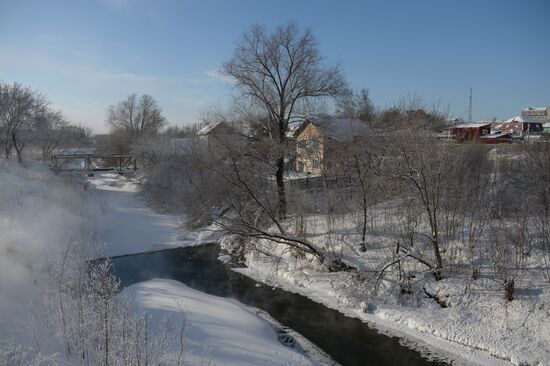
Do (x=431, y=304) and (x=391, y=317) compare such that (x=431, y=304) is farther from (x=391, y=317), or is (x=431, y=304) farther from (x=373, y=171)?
(x=373, y=171)

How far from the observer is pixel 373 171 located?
1599cm

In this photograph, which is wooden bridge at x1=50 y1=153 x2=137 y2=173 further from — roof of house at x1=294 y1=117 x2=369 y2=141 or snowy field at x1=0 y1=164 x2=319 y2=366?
roof of house at x1=294 y1=117 x2=369 y2=141

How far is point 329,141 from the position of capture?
728 inches

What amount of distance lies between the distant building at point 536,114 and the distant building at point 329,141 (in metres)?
60.1

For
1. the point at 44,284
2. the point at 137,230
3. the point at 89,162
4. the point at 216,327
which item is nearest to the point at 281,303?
the point at 216,327

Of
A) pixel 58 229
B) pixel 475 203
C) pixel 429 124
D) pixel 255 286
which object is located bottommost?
pixel 255 286

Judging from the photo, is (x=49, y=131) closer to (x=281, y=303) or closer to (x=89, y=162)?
(x=89, y=162)

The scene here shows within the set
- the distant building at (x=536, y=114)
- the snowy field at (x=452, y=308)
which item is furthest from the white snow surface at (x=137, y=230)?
the distant building at (x=536, y=114)

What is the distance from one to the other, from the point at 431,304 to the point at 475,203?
476 cm

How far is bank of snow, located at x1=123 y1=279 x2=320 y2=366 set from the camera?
8.19m

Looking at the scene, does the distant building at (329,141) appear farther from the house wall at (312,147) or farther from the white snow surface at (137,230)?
the white snow surface at (137,230)

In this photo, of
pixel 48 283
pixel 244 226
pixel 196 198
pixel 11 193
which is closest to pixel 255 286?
pixel 244 226

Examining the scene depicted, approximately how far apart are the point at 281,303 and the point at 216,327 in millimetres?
3340

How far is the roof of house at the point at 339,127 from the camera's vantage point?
56.5 ft
